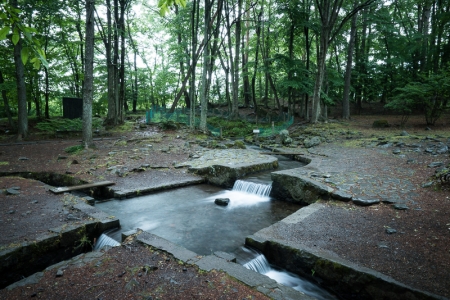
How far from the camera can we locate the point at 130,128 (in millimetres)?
18203

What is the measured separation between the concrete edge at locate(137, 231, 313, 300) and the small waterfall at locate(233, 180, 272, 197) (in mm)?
4014

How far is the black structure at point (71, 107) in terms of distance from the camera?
18688mm

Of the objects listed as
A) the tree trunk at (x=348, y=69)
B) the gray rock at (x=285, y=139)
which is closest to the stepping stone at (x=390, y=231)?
the gray rock at (x=285, y=139)

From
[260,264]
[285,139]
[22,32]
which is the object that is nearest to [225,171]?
[260,264]

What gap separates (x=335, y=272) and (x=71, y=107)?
20.8 m

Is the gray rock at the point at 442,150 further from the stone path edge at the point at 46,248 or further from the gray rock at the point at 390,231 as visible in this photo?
the stone path edge at the point at 46,248

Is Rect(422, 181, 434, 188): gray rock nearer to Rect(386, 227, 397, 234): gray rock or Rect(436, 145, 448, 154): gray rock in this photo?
Rect(386, 227, 397, 234): gray rock

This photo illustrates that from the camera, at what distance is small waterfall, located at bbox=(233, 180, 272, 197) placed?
7.53 meters

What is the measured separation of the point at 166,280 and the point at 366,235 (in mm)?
3256

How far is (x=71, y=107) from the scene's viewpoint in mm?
18844

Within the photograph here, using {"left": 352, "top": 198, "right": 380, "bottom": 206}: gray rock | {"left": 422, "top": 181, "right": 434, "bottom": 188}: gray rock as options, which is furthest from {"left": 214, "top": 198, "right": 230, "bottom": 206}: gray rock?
{"left": 422, "top": 181, "right": 434, "bottom": 188}: gray rock

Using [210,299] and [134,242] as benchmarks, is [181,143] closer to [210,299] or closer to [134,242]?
[134,242]

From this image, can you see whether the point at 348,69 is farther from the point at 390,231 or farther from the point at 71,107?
the point at 71,107

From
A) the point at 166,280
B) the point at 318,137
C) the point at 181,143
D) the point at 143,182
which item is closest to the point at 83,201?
the point at 143,182
